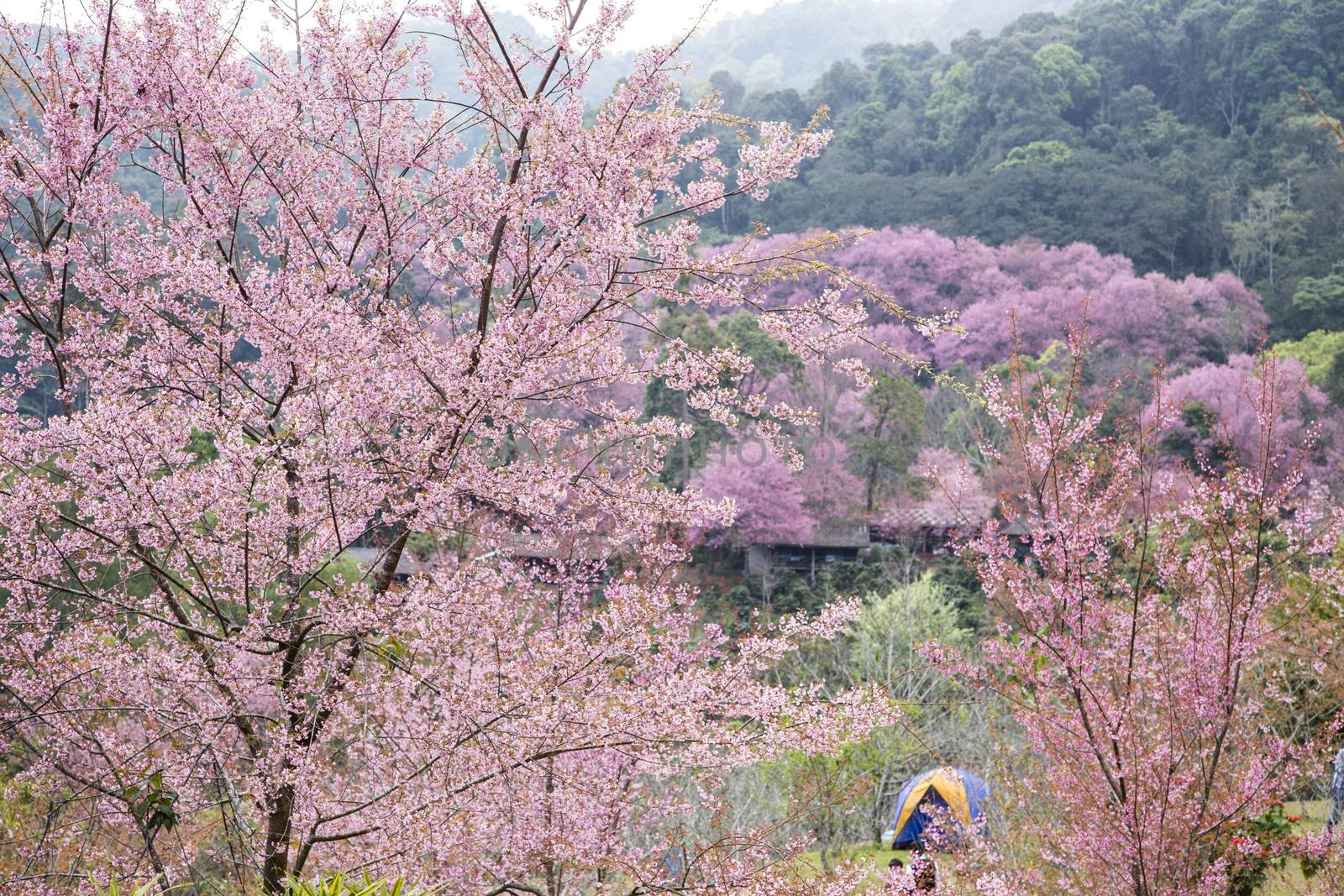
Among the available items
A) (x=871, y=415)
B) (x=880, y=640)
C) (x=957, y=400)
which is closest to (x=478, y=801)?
(x=880, y=640)

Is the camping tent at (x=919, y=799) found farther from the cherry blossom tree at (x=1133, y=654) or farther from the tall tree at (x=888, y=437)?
the tall tree at (x=888, y=437)

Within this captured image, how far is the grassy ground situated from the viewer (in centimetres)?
720

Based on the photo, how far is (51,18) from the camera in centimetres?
312

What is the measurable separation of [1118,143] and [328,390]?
1497 inches

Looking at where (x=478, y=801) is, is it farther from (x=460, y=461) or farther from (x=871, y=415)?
(x=871, y=415)

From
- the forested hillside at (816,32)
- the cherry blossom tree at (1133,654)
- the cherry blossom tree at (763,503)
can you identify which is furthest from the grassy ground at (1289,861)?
the forested hillside at (816,32)

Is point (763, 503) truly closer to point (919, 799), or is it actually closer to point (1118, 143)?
point (919, 799)

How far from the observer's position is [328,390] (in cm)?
269

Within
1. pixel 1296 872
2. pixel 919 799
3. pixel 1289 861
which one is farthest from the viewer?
pixel 919 799

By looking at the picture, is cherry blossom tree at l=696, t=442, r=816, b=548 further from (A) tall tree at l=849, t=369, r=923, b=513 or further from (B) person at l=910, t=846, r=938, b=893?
(B) person at l=910, t=846, r=938, b=893

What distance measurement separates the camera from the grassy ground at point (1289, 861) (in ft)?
23.6

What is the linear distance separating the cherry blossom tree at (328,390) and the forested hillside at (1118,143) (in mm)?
27103

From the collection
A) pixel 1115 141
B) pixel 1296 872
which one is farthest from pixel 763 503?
pixel 1115 141

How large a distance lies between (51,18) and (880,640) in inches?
536
